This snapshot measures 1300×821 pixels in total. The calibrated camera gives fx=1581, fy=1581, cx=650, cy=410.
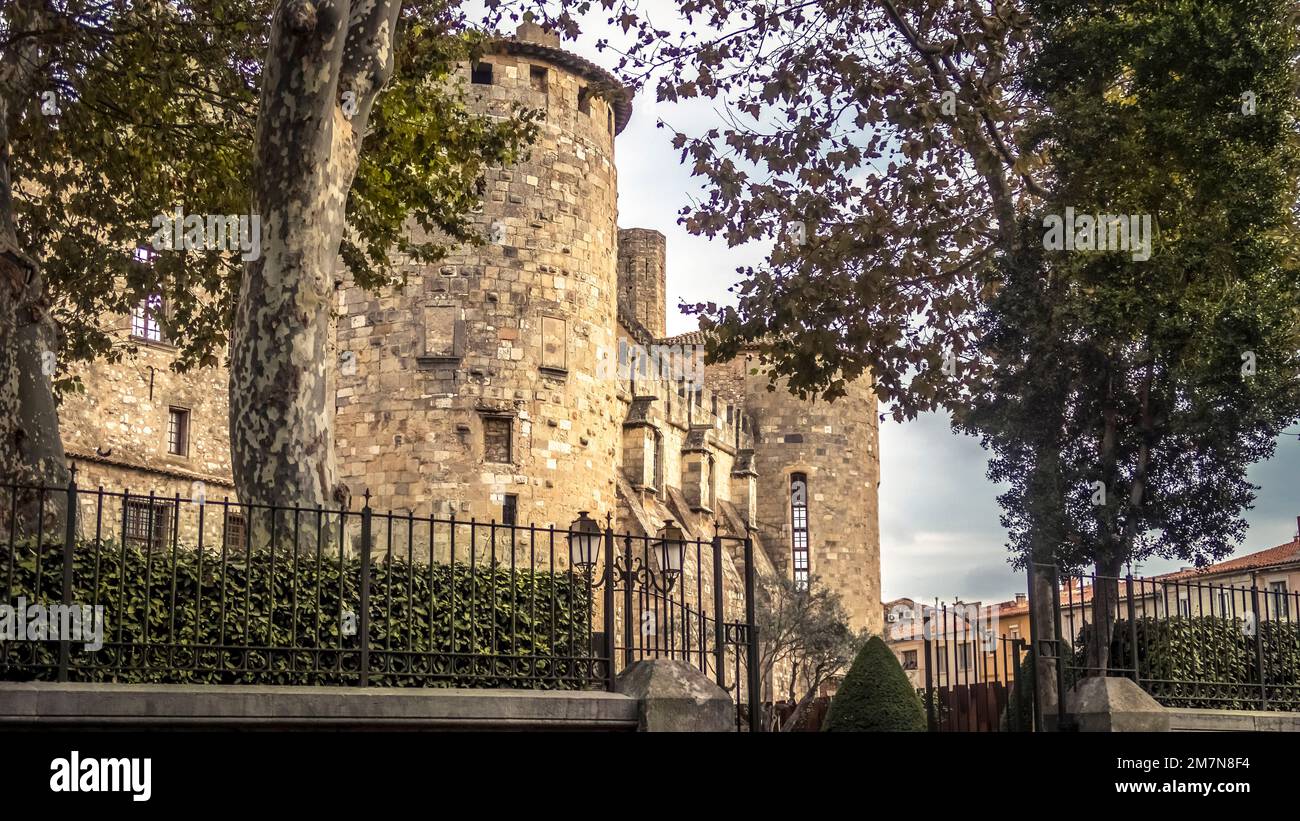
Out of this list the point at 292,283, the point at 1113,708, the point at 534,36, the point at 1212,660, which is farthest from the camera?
the point at 534,36

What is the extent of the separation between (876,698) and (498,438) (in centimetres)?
1445

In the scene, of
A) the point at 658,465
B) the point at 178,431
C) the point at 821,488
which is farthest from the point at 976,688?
the point at 821,488

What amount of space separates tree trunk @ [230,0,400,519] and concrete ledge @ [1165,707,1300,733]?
718 cm

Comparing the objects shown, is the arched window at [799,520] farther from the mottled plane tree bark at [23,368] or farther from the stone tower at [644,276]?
the mottled plane tree bark at [23,368]

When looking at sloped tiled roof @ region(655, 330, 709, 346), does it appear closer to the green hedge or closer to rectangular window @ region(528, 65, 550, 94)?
rectangular window @ region(528, 65, 550, 94)

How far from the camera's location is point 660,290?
54.7 m

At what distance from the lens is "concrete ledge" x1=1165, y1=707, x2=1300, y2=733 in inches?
515

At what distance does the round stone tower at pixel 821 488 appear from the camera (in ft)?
175

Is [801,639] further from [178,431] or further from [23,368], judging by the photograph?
[23,368]

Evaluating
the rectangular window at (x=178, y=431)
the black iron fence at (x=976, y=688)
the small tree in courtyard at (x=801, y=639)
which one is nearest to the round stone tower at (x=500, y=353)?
the rectangular window at (x=178, y=431)

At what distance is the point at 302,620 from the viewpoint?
10.3 meters

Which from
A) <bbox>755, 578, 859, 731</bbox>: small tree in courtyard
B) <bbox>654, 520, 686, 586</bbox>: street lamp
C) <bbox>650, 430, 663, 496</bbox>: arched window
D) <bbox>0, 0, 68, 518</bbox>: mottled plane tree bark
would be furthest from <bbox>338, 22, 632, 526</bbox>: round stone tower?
<bbox>654, 520, 686, 586</bbox>: street lamp

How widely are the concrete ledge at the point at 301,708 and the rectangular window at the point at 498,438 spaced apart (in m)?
21.6
